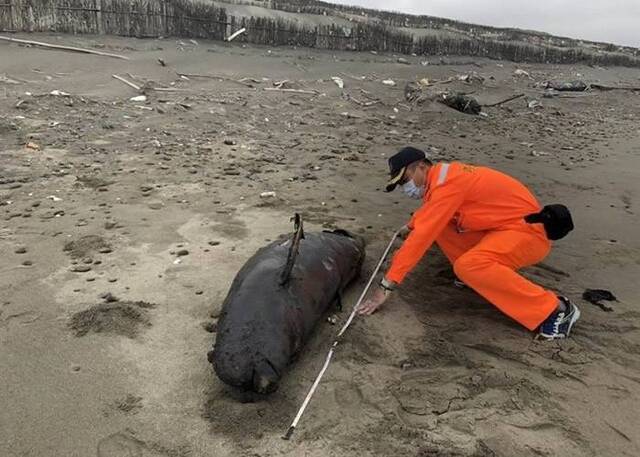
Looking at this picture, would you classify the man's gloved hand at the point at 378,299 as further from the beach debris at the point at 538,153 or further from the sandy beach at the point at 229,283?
the beach debris at the point at 538,153

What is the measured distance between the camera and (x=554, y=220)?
3.46 m

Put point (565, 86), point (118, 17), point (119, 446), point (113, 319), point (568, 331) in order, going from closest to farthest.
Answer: point (119, 446)
point (113, 319)
point (568, 331)
point (118, 17)
point (565, 86)

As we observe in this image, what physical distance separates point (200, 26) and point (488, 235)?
37.5 feet

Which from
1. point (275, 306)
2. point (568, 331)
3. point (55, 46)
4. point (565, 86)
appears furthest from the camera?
point (565, 86)

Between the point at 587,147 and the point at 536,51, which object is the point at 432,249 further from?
the point at 536,51

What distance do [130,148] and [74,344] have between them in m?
3.85

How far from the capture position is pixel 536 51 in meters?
22.3

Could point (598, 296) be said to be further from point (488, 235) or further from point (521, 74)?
point (521, 74)

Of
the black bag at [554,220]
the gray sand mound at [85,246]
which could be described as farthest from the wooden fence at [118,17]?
the black bag at [554,220]

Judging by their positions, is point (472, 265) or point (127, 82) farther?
point (127, 82)

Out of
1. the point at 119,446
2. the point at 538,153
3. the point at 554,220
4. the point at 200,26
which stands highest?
the point at 200,26

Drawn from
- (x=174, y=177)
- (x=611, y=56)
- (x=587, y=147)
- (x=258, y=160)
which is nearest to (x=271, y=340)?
(x=174, y=177)

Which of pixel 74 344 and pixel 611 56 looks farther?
pixel 611 56

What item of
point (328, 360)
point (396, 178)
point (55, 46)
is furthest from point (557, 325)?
point (55, 46)
